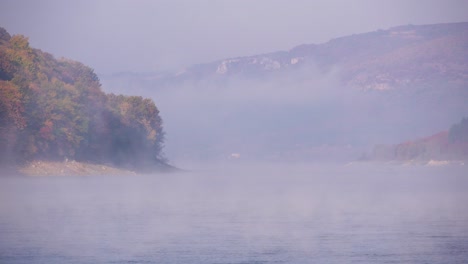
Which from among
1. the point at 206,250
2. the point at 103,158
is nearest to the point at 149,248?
the point at 206,250

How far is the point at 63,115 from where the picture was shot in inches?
3708

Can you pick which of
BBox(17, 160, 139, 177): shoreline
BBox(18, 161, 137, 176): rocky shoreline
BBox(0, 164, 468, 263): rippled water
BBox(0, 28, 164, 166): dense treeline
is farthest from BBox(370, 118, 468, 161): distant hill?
BBox(0, 164, 468, 263): rippled water

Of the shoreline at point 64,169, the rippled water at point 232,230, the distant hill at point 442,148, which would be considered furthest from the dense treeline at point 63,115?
the distant hill at point 442,148

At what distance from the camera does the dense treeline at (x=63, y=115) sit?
8206cm

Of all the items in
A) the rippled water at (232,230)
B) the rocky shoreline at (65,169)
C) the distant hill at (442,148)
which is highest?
the distant hill at (442,148)

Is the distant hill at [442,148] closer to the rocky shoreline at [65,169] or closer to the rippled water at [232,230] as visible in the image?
the rocky shoreline at [65,169]

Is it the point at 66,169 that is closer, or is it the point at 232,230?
the point at 232,230

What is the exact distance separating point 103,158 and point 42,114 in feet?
57.7

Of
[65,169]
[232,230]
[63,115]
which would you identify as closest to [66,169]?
[65,169]

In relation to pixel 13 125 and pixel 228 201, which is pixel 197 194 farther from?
pixel 13 125

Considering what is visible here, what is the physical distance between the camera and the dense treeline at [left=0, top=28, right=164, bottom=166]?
82.1 meters

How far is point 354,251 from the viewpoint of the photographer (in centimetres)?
2425

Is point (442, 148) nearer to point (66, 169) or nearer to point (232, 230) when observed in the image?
point (66, 169)

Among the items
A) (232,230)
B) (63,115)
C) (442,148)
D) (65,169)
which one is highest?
(63,115)
